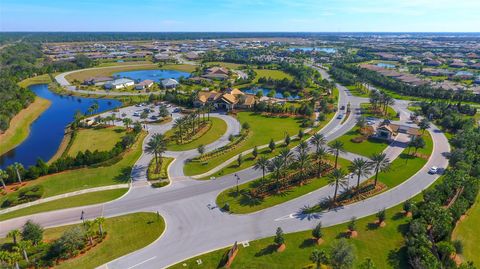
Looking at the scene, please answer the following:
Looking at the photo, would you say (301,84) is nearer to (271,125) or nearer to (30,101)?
(271,125)

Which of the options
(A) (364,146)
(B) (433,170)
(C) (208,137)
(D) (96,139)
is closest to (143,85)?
(D) (96,139)

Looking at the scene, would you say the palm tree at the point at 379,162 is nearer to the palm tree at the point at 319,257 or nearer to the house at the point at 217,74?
Result: the palm tree at the point at 319,257

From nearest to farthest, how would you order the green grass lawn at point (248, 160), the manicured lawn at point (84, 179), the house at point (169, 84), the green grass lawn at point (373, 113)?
the manicured lawn at point (84, 179) → the green grass lawn at point (248, 160) → the green grass lawn at point (373, 113) → the house at point (169, 84)

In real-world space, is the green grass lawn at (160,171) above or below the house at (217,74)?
below

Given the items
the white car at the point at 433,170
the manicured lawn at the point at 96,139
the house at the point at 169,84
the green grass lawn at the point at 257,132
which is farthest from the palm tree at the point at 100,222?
the house at the point at 169,84

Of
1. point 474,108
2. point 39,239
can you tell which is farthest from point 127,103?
point 474,108

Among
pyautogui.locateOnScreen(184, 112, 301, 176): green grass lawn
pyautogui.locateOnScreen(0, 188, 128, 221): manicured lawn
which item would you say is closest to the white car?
pyautogui.locateOnScreen(184, 112, 301, 176): green grass lawn
